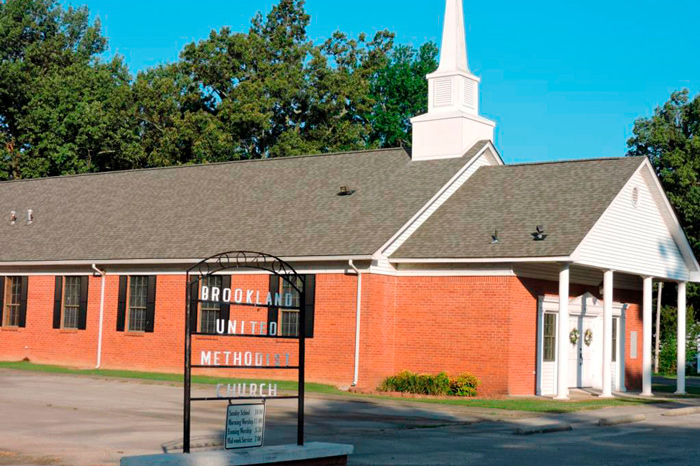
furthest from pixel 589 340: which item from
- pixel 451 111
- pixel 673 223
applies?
pixel 451 111

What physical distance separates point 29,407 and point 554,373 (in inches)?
590

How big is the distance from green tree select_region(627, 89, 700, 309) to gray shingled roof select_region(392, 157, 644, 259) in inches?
1041

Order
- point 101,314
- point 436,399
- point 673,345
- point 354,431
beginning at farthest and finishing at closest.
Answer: point 673,345, point 101,314, point 436,399, point 354,431

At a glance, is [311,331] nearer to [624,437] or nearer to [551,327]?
[551,327]

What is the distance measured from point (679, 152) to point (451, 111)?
94.8 ft

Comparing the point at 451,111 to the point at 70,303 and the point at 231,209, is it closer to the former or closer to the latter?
the point at 231,209

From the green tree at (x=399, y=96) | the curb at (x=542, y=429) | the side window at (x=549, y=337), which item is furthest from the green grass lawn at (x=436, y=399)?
the green tree at (x=399, y=96)

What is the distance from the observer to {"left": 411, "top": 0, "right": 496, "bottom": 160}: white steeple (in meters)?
33.4

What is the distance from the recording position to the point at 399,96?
63.1 metres

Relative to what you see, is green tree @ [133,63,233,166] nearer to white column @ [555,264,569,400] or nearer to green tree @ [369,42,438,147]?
green tree @ [369,42,438,147]

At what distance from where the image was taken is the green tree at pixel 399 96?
204ft

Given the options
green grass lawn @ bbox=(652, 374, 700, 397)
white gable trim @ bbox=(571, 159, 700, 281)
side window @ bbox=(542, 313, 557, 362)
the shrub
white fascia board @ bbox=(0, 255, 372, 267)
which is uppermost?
white gable trim @ bbox=(571, 159, 700, 281)

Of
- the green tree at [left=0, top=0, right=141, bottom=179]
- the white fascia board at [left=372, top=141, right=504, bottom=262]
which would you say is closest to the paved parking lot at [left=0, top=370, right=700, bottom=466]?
the white fascia board at [left=372, top=141, right=504, bottom=262]

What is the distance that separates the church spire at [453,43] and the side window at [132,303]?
12.2 metres
